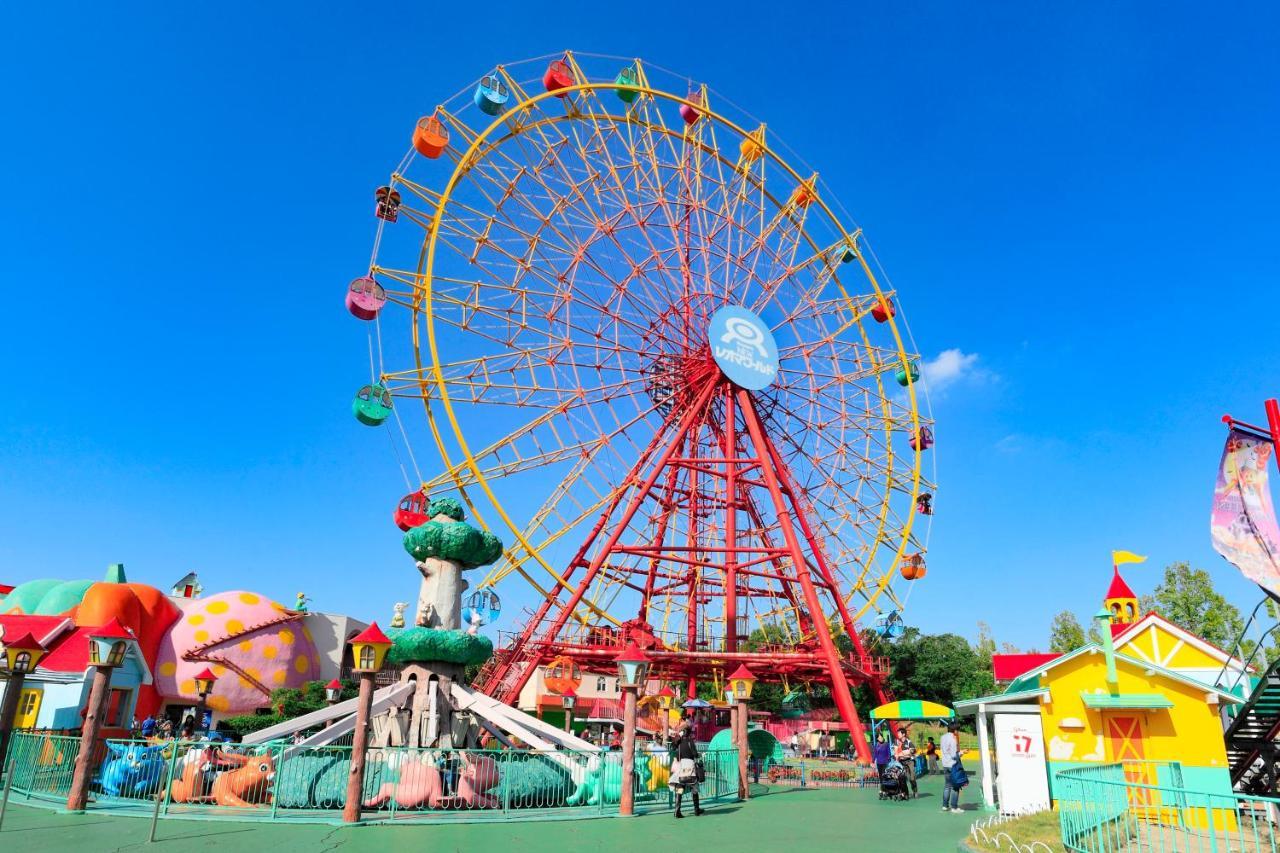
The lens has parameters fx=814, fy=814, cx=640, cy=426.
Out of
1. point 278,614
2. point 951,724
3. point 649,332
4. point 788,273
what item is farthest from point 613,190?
point 951,724

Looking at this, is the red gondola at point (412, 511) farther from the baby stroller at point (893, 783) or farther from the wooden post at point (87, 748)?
the baby stroller at point (893, 783)

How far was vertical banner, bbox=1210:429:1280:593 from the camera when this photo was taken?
29.3 ft

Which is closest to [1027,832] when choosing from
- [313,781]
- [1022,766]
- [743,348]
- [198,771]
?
[1022,766]

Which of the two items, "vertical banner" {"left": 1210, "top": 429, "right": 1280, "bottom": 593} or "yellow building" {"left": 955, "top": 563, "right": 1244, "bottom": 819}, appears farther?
"yellow building" {"left": 955, "top": 563, "right": 1244, "bottom": 819}

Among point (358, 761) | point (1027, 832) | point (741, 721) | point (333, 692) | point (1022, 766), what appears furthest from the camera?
point (333, 692)

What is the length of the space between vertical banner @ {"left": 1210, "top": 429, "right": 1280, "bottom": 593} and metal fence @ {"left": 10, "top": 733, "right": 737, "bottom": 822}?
380 inches

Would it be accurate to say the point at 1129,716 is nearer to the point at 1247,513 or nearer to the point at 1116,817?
the point at 1247,513

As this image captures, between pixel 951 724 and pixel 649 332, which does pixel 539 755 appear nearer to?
pixel 649 332

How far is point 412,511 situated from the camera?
20.5 meters

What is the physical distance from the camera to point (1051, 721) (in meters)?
13.9

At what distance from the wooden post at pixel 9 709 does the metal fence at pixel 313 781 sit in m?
0.47

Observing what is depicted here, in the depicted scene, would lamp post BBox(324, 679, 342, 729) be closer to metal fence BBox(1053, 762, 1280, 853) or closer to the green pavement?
the green pavement

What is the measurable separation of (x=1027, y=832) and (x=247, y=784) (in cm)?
1126

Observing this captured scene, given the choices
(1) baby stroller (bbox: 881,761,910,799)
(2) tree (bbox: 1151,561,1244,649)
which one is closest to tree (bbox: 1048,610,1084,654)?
(2) tree (bbox: 1151,561,1244,649)
